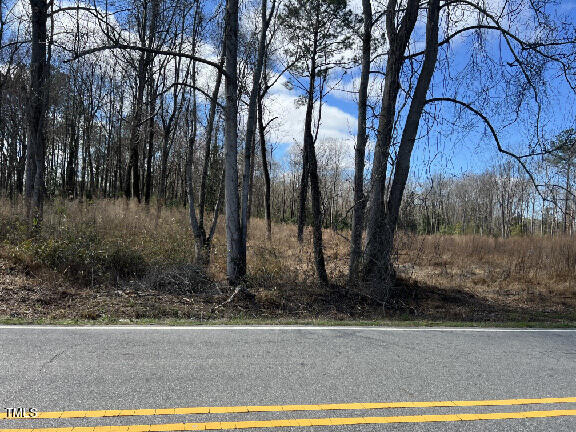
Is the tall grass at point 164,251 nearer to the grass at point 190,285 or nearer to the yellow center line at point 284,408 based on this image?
the grass at point 190,285

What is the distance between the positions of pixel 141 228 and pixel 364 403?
11.8 metres

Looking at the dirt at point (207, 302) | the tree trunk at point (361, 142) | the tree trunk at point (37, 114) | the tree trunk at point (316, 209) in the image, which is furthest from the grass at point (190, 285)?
the tree trunk at point (361, 142)

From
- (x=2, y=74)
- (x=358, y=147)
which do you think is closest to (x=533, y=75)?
(x=358, y=147)

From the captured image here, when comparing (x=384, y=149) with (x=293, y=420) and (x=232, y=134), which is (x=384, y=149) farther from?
(x=293, y=420)

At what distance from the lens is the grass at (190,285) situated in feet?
25.9

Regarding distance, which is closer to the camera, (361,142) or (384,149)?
(384,149)

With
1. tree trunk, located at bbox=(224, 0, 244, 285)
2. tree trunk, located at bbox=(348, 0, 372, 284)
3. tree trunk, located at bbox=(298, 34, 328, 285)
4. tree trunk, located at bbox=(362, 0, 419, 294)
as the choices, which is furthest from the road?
tree trunk, located at bbox=(348, 0, 372, 284)

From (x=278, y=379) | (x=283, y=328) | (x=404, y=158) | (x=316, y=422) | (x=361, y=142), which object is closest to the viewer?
(x=316, y=422)

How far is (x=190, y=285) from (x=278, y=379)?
5987mm

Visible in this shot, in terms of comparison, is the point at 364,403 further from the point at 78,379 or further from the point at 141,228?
the point at 141,228

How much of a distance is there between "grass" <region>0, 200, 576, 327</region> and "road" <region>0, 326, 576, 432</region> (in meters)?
1.37

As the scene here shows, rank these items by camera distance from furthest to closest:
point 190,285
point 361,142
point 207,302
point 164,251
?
point 164,251 → point 361,142 → point 190,285 → point 207,302

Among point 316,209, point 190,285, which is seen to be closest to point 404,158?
point 316,209

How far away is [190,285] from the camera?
32.2ft
